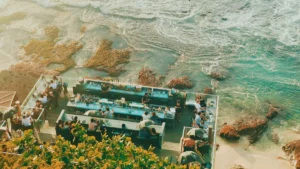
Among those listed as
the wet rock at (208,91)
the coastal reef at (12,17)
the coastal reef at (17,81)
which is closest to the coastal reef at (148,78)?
the wet rock at (208,91)

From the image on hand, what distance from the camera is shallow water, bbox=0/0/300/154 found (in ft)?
153

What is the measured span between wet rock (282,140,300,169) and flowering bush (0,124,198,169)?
16939mm

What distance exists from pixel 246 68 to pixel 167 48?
10553 millimetres

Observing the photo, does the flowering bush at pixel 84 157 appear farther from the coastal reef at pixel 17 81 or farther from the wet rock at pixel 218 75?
the wet rock at pixel 218 75

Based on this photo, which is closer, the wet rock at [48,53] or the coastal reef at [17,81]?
the coastal reef at [17,81]

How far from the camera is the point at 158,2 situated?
211ft

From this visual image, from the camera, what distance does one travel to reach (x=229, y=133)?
1545 inches

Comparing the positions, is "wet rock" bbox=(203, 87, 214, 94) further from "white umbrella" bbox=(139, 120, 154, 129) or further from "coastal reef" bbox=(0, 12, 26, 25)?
"coastal reef" bbox=(0, 12, 26, 25)

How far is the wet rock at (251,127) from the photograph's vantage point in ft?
130

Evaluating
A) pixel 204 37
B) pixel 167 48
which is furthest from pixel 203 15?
pixel 167 48

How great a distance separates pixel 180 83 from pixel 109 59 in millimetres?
10235

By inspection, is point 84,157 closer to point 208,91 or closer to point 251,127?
point 251,127

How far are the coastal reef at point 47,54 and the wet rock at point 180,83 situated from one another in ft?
41.9

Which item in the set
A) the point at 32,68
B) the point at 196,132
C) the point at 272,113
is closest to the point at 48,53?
the point at 32,68
